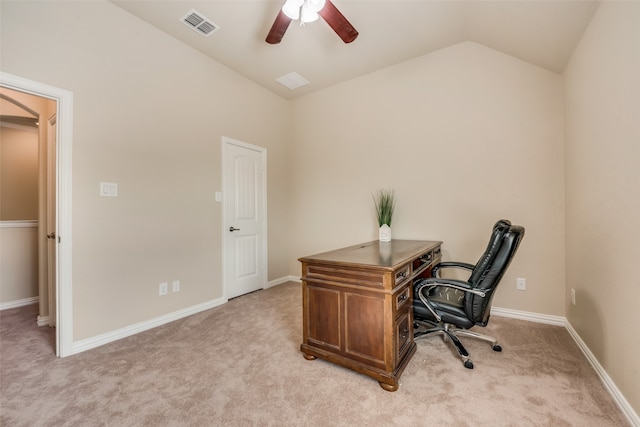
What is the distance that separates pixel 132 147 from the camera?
255 cm

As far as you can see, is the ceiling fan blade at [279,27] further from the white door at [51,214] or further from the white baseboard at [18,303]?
the white baseboard at [18,303]

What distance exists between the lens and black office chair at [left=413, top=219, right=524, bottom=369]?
182 cm

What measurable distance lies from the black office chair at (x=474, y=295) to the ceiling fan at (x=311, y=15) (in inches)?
75.6

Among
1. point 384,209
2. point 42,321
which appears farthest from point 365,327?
point 42,321

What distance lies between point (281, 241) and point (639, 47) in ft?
12.9

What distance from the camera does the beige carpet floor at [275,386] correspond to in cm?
146

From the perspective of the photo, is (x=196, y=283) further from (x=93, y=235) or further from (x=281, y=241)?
(x=281, y=241)

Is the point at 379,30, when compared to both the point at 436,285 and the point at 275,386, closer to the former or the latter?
the point at 436,285

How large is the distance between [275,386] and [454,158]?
288 cm

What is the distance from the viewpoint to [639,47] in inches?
53.4

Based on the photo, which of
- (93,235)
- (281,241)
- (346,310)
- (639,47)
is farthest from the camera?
(281,241)

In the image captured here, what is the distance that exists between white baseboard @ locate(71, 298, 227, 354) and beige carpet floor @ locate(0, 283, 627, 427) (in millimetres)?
86

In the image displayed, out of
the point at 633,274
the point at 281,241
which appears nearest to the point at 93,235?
the point at 281,241

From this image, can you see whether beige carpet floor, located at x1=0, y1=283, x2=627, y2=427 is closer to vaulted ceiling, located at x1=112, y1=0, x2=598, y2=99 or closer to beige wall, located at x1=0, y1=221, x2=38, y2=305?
beige wall, located at x1=0, y1=221, x2=38, y2=305
